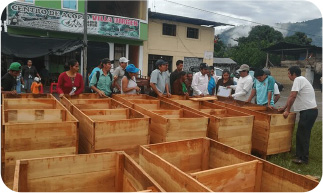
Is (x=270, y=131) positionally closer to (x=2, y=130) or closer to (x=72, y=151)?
(x=72, y=151)

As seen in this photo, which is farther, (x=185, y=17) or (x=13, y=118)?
(x=185, y=17)

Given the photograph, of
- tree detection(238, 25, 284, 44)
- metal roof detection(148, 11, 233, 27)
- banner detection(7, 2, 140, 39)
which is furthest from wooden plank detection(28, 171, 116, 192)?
tree detection(238, 25, 284, 44)

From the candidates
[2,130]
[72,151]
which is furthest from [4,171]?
[72,151]

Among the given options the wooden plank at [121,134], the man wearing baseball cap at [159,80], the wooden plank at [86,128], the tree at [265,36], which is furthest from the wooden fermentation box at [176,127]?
the tree at [265,36]

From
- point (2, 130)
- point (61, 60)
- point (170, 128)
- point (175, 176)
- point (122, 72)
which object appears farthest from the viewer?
point (61, 60)

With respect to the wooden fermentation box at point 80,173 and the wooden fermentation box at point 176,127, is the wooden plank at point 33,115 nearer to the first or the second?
the wooden fermentation box at point 176,127

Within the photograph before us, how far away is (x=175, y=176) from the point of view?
222cm

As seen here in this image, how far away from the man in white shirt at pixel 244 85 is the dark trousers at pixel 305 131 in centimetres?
138

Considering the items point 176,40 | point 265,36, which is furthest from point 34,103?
point 265,36

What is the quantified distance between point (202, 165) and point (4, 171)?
218cm

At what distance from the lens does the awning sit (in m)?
11.8

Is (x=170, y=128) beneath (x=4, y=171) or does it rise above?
above

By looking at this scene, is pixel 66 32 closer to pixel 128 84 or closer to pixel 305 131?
pixel 128 84

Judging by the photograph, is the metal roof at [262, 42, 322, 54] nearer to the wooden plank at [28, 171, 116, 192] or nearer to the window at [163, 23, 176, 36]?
the window at [163, 23, 176, 36]
